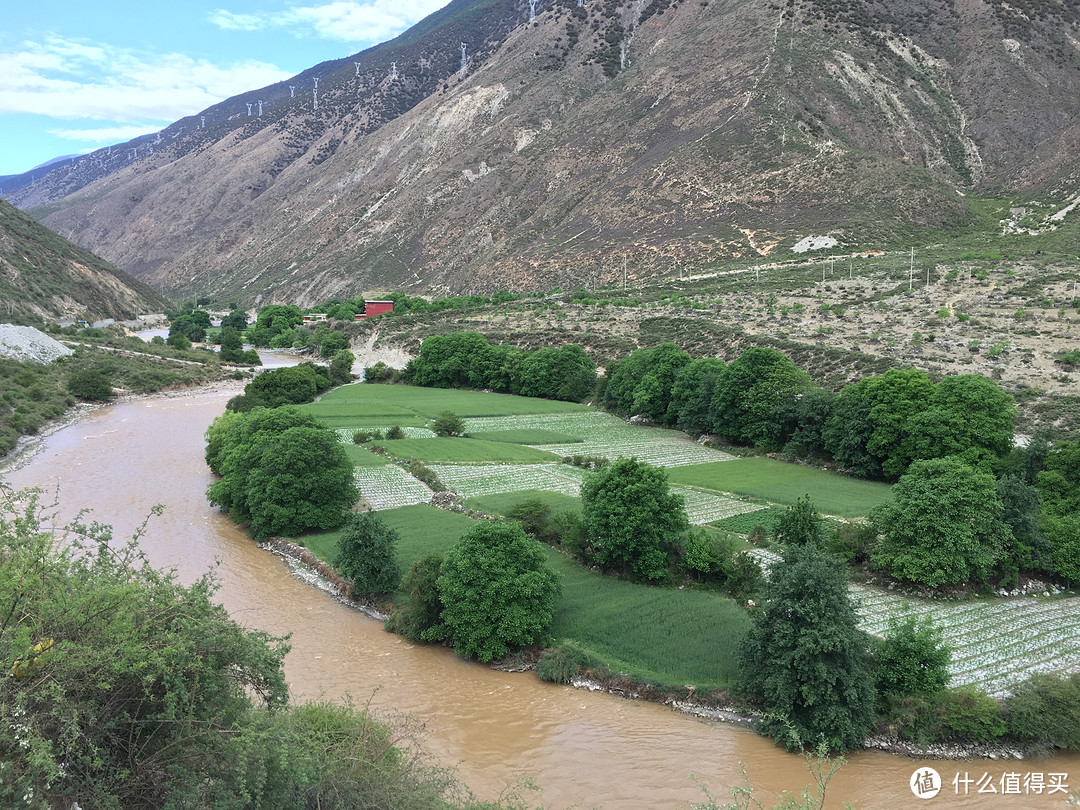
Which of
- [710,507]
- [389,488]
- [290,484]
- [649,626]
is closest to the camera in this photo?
[649,626]

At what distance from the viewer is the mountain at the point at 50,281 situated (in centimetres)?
10381

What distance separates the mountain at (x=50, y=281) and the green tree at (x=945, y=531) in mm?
99470

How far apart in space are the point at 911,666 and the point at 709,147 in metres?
103

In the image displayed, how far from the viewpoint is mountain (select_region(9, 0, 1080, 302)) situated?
100 m

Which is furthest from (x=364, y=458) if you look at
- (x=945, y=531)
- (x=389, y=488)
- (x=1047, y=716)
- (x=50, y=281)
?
(x=50, y=281)

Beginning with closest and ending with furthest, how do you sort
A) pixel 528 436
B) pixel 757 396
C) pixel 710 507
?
1. pixel 710 507
2. pixel 757 396
3. pixel 528 436

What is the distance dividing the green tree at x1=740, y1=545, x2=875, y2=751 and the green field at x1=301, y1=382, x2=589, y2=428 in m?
38.4

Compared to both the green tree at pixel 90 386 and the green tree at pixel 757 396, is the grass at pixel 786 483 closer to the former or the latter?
the green tree at pixel 757 396

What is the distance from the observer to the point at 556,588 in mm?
22938

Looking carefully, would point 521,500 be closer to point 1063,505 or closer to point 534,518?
point 534,518

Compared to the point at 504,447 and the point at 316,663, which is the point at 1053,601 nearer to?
the point at 316,663

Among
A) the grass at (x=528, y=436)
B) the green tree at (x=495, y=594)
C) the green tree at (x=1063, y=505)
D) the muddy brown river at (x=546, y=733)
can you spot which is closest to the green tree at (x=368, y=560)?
the muddy brown river at (x=546, y=733)

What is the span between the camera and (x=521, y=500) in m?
34.7

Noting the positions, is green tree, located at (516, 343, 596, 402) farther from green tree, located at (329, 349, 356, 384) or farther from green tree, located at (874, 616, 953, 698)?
green tree, located at (874, 616, 953, 698)
